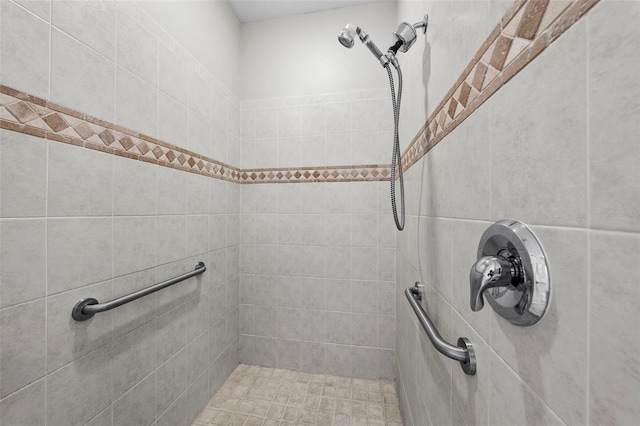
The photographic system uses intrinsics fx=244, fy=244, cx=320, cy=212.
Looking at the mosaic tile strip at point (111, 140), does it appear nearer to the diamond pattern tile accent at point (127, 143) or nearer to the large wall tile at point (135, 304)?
the diamond pattern tile accent at point (127, 143)

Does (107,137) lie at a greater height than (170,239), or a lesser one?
greater

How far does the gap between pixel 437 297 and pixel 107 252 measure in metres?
1.10

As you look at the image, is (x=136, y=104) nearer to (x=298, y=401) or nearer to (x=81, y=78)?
(x=81, y=78)

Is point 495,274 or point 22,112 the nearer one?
point 495,274

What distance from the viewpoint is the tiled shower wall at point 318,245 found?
159 cm

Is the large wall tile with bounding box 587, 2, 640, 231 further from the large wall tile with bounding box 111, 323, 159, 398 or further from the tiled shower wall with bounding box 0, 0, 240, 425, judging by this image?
the large wall tile with bounding box 111, 323, 159, 398

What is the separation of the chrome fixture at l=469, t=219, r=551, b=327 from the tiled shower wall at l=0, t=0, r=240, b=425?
1042 millimetres

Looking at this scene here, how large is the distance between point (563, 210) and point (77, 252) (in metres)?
1.15

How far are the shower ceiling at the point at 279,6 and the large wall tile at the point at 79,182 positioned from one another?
1417mm

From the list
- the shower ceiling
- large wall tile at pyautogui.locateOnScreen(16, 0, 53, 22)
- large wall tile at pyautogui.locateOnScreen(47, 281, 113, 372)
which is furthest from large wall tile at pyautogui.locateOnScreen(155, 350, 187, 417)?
the shower ceiling

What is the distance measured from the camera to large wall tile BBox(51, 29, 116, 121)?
71 cm

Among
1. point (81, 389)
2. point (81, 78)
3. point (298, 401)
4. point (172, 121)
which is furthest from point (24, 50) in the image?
point (298, 401)

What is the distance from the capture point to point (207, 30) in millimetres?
1415

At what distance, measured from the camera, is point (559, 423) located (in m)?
0.28
